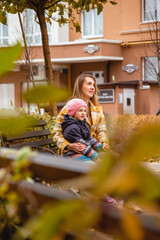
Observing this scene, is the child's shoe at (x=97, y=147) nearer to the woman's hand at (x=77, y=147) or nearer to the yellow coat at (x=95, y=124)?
the yellow coat at (x=95, y=124)

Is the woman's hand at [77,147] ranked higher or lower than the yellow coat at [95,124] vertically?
lower

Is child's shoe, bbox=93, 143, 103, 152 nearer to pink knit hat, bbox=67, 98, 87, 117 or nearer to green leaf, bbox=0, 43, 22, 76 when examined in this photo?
pink knit hat, bbox=67, 98, 87, 117

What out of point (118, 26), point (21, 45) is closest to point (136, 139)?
point (21, 45)

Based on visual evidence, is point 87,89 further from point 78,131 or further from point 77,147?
point 77,147

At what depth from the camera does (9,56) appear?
0.56 m

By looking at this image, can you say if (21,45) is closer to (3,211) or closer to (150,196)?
(150,196)

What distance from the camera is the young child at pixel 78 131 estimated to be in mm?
3986

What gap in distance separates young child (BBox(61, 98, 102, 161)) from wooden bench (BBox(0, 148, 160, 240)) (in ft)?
10.2

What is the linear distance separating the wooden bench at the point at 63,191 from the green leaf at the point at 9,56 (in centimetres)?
18

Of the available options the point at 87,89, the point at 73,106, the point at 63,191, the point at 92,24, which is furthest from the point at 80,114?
the point at 92,24

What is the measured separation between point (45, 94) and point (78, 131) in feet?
11.5

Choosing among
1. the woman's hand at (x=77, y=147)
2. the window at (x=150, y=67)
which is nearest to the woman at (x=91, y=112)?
the woman's hand at (x=77, y=147)

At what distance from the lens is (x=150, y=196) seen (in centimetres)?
51

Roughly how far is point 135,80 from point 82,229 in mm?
22186
